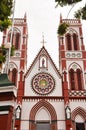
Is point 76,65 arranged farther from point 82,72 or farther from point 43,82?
point 43,82

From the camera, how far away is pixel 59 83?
24.3 meters

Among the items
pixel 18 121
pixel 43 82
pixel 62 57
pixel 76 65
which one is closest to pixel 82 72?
pixel 76 65

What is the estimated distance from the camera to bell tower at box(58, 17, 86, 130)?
77.2ft

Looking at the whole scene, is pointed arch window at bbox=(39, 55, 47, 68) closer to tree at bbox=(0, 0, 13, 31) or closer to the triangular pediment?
the triangular pediment

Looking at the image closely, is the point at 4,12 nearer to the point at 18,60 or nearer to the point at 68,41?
the point at 18,60

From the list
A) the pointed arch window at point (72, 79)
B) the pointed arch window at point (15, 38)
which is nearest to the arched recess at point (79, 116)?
the pointed arch window at point (72, 79)

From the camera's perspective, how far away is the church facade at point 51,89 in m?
21.8

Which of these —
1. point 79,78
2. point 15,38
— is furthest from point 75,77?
point 15,38

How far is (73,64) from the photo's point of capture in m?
26.2

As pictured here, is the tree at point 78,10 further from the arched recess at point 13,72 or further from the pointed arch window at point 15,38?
the pointed arch window at point 15,38

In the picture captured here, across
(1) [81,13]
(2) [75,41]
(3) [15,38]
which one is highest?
(3) [15,38]

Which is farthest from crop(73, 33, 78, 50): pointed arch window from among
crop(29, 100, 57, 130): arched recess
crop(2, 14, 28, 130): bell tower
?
crop(29, 100, 57, 130): arched recess

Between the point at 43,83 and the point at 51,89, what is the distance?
125 cm

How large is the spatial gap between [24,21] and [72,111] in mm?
15616
